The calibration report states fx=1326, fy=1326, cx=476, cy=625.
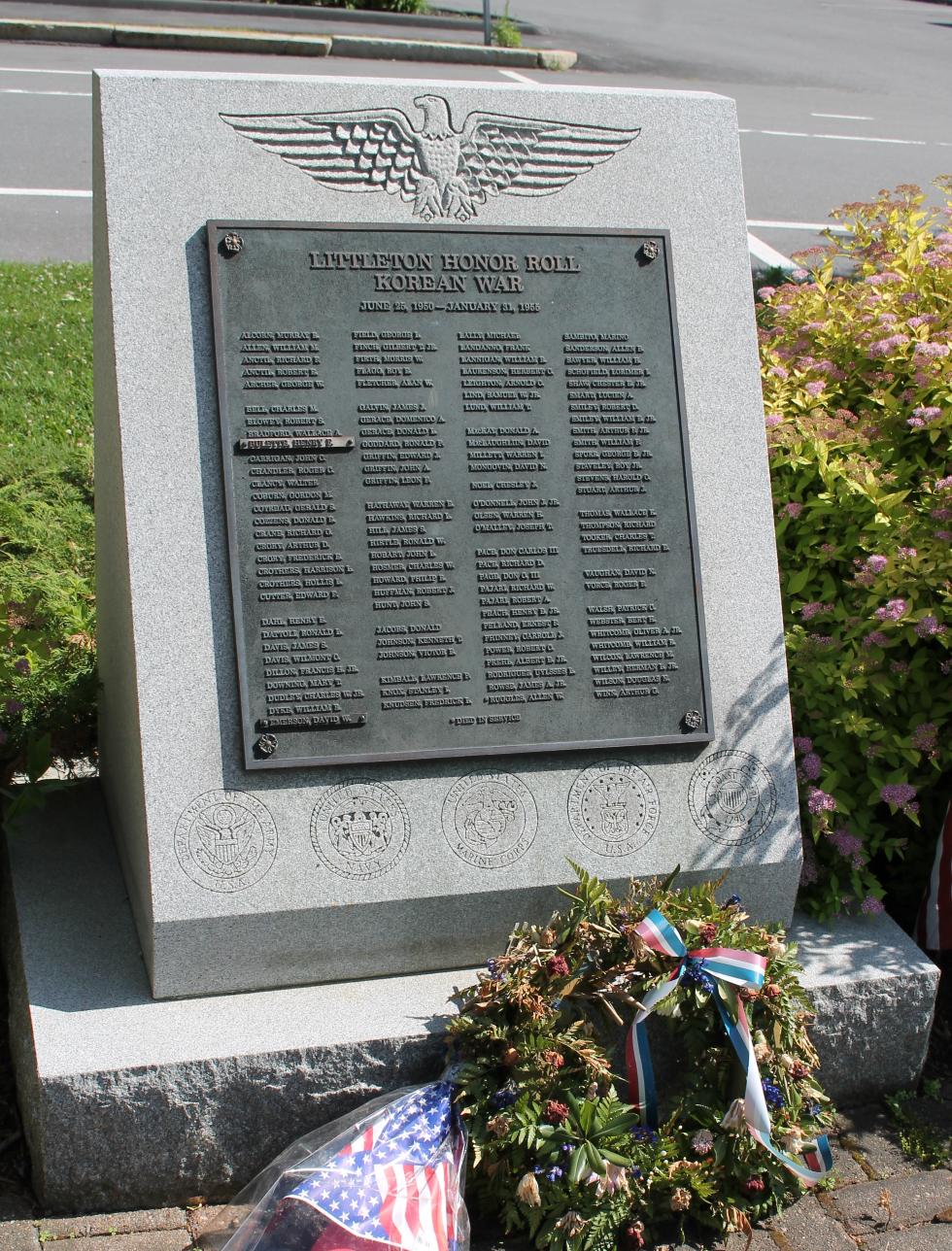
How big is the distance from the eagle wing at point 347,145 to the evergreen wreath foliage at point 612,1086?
193 cm

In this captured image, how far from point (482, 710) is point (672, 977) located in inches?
33.3

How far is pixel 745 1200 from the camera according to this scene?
3285mm

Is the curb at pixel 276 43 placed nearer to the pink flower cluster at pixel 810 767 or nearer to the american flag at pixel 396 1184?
the pink flower cluster at pixel 810 767

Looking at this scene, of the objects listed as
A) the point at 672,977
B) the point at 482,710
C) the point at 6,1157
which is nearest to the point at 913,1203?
the point at 672,977

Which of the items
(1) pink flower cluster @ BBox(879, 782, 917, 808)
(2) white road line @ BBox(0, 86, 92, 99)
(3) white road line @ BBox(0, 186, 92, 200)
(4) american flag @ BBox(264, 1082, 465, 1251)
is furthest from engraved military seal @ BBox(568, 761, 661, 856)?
(2) white road line @ BBox(0, 86, 92, 99)

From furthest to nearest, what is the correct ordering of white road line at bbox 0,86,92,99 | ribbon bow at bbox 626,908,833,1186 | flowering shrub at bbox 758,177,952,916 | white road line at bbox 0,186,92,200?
white road line at bbox 0,86,92,99 < white road line at bbox 0,186,92,200 < flowering shrub at bbox 758,177,952,916 < ribbon bow at bbox 626,908,833,1186

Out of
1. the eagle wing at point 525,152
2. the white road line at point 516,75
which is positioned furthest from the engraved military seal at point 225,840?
the white road line at point 516,75

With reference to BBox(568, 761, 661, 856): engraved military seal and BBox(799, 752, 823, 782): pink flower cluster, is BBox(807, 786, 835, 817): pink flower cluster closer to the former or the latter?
BBox(799, 752, 823, 782): pink flower cluster

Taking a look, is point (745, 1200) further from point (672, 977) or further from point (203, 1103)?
point (203, 1103)

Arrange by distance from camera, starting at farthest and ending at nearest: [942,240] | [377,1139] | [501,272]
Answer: [942,240], [501,272], [377,1139]

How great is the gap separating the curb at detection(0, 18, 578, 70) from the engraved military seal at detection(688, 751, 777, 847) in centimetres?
1218

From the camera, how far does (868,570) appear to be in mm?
3953

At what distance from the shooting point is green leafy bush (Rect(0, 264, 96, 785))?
4.11 metres

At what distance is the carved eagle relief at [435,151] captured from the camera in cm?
354
